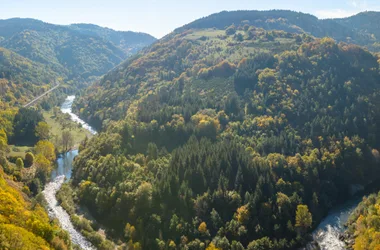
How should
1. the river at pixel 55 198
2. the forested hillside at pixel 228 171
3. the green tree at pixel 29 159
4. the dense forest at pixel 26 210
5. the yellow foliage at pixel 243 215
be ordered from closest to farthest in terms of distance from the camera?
the dense forest at pixel 26 210
the river at pixel 55 198
the forested hillside at pixel 228 171
the yellow foliage at pixel 243 215
the green tree at pixel 29 159

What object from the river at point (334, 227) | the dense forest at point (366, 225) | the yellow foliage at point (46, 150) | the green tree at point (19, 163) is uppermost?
the green tree at point (19, 163)

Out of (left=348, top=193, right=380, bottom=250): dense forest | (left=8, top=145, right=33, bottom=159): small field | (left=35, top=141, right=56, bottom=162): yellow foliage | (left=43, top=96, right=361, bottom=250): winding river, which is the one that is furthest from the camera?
(left=35, top=141, right=56, bottom=162): yellow foliage

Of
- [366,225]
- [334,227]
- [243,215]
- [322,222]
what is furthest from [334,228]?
[243,215]

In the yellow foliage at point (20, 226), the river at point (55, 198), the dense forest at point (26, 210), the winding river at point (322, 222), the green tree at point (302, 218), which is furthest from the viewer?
the green tree at point (302, 218)

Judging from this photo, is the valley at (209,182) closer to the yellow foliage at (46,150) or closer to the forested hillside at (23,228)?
the forested hillside at (23,228)

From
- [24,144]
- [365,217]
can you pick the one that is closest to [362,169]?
[365,217]

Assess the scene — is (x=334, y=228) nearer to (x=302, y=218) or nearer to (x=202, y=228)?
(x=302, y=218)

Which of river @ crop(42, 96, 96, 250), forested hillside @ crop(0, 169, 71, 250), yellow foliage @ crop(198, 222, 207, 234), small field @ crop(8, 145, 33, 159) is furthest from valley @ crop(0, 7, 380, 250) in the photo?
small field @ crop(8, 145, 33, 159)

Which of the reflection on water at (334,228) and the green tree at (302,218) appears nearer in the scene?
the reflection on water at (334,228)

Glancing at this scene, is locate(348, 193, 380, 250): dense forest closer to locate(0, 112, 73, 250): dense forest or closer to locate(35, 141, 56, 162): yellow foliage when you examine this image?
locate(0, 112, 73, 250): dense forest

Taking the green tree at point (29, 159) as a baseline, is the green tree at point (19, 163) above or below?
above

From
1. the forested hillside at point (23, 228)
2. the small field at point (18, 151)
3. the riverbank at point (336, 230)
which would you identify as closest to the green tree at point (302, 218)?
the riverbank at point (336, 230)

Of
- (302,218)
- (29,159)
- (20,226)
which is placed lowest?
(302,218)
